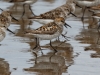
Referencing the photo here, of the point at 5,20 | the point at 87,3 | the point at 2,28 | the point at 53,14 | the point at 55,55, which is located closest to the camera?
the point at 55,55

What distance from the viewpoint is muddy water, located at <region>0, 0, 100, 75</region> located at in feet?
29.5

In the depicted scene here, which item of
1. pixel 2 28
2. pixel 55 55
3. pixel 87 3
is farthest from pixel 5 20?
Result: pixel 87 3

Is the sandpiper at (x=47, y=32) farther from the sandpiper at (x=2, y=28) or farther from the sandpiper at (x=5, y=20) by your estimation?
the sandpiper at (x=5, y=20)

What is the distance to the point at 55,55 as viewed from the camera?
1047 centimetres

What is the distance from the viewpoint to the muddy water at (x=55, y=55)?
354 inches

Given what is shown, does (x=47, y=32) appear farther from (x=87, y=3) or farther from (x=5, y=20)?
(x=87, y=3)

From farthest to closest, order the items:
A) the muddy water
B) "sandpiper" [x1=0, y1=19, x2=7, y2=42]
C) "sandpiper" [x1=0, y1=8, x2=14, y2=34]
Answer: "sandpiper" [x1=0, y1=8, x2=14, y2=34] → "sandpiper" [x1=0, y1=19, x2=7, y2=42] → the muddy water

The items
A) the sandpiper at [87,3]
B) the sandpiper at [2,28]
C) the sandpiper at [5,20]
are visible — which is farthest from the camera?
the sandpiper at [87,3]

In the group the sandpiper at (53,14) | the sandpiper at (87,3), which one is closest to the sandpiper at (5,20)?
the sandpiper at (53,14)

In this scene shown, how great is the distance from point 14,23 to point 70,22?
185cm

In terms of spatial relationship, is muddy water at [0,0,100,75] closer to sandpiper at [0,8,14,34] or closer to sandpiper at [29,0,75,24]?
sandpiper at [0,8,14,34]

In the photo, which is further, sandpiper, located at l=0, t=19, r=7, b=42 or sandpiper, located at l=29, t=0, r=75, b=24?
A: sandpiper, located at l=29, t=0, r=75, b=24

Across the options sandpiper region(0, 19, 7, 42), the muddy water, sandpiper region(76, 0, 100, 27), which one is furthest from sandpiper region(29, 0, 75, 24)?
sandpiper region(76, 0, 100, 27)

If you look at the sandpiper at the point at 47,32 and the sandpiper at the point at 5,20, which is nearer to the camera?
the sandpiper at the point at 47,32
